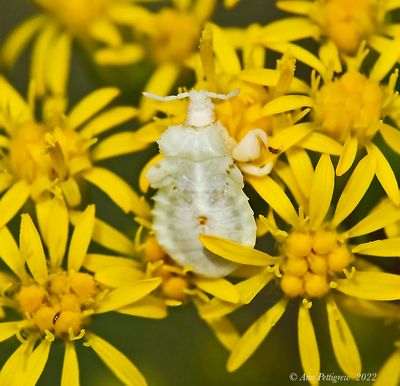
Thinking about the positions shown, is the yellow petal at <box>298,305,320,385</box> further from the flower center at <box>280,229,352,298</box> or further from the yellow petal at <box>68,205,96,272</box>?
the yellow petal at <box>68,205,96,272</box>

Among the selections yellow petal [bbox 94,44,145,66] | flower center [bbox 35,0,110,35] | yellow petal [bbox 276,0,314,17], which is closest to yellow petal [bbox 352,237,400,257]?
yellow petal [bbox 276,0,314,17]

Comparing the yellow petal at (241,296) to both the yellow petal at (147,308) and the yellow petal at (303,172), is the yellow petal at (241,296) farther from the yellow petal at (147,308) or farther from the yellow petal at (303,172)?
the yellow petal at (303,172)

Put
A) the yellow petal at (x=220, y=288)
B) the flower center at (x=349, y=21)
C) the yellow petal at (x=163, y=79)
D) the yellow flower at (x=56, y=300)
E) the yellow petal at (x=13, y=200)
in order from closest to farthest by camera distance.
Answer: the yellow petal at (x=220, y=288), the yellow flower at (x=56, y=300), the yellow petal at (x=13, y=200), the flower center at (x=349, y=21), the yellow petal at (x=163, y=79)

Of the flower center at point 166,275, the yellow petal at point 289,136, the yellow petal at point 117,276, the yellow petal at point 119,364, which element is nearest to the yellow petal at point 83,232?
the yellow petal at point 117,276

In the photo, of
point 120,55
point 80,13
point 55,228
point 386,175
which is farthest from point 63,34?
point 386,175

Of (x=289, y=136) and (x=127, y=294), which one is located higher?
(x=289, y=136)

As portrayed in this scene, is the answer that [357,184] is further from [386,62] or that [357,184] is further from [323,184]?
[386,62]
